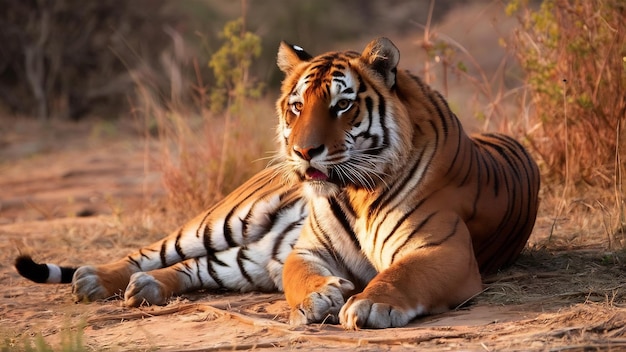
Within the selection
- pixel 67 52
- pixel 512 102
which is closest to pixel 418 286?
pixel 512 102

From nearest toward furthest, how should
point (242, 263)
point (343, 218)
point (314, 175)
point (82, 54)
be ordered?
point (314, 175) → point (343, 218) → point (242, 263) → point (82, 54)

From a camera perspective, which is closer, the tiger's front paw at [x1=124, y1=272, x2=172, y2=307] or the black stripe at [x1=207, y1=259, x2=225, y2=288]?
the tiger's front paw at [x1=124, y1=272, x2=172, y2=307]

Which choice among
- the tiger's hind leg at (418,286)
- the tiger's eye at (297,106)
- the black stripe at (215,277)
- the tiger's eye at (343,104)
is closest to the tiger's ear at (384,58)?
the tiger's eye at (343,104)

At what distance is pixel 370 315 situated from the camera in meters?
3.33

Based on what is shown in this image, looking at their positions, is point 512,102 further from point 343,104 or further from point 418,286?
point 418,286

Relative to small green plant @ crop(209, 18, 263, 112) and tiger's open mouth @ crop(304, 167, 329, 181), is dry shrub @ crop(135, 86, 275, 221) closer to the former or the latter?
small green plant @ crop(209, 18, 263, 112)

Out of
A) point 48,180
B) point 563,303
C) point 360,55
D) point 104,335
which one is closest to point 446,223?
point 563,303

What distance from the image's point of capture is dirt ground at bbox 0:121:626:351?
3.11 meters

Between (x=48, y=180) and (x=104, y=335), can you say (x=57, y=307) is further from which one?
(x=48, y=180)

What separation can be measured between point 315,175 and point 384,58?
55 cm

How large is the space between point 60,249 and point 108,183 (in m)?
2.88

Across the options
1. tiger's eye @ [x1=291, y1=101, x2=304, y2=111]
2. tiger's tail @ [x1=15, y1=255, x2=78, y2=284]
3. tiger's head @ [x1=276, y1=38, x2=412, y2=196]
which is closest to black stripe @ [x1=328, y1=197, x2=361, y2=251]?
tiger's head @ [x1=276, y1=38, x2=412, y2=196]

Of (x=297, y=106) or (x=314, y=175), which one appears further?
(x=297, y=106)

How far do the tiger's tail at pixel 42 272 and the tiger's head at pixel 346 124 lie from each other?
4.71ft
